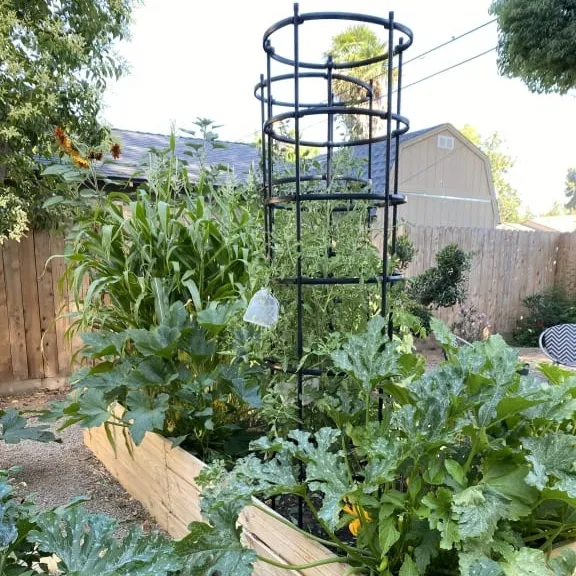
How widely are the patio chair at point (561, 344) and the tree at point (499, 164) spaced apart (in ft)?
64.7

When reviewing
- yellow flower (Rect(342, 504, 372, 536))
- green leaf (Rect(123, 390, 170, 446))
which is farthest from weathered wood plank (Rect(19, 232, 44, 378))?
yellow flower (Rect(342, 504, 372, 536))

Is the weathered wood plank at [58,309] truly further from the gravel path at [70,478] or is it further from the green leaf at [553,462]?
the green leaf at [553,462]

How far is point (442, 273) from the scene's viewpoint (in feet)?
15.8

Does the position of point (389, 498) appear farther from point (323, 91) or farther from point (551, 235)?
point (551, 235)

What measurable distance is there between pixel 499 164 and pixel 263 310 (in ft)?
81.9

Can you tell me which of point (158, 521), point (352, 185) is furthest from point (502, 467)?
point (158, 521)

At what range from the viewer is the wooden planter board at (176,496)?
3.19 ft

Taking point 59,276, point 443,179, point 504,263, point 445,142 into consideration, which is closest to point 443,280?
point 504,263

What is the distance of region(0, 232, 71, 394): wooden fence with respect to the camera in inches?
130

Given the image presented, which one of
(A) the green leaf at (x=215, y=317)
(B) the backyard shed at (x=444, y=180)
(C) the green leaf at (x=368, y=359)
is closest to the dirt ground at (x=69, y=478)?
(A) the green leaf at (x=215, y=317)

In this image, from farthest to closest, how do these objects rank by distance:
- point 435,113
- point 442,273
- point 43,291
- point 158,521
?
point 435,113, point 442,273, point 43,291, point 158,521

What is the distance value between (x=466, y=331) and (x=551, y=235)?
7.72 feet

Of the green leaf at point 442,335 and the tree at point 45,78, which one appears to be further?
the tree at point 45,78

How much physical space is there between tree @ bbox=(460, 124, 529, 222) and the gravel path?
22346mm
